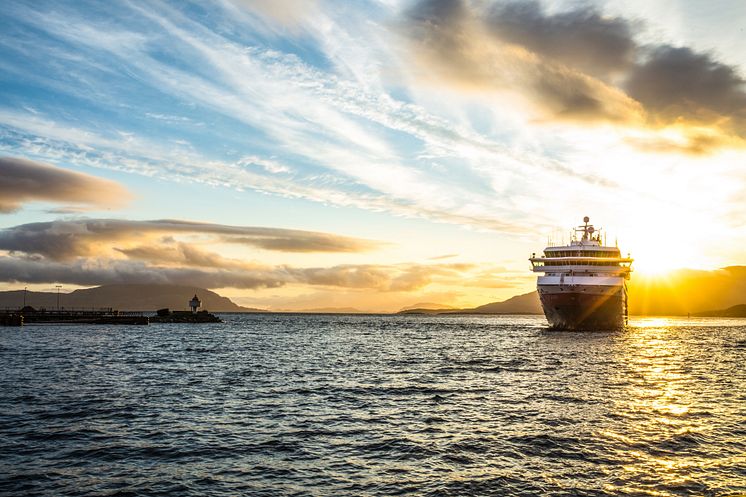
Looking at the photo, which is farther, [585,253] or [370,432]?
[585,253]

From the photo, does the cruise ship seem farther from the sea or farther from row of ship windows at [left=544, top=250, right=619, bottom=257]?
the sea

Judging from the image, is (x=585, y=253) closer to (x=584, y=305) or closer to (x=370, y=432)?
(x=584, y=305)

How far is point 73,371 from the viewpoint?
165 feet

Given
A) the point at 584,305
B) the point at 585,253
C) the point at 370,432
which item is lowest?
the point at 370,432

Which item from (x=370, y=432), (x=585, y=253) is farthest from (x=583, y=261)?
(x=370, y=432)

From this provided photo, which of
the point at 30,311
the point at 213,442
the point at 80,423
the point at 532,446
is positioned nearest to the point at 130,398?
the point at 80,423

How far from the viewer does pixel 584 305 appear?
116438 mm

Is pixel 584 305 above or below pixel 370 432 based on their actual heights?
above

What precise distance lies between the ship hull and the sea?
2608 inches

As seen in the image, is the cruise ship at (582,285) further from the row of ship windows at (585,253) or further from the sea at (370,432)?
the sea at (370,432)

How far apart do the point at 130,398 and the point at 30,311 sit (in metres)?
152

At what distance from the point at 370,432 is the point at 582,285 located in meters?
100.0

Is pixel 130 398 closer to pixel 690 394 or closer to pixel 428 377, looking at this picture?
pixel 428 377

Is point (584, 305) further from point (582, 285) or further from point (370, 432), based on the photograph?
point (370, 432)
